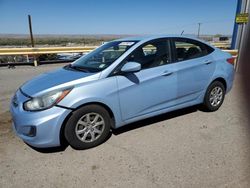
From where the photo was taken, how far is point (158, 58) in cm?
374

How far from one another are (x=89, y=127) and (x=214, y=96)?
9.10ft

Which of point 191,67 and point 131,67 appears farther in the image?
point 191,67

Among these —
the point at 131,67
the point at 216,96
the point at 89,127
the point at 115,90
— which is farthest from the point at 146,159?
the point at 216,96

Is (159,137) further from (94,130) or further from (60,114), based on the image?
(60,114)

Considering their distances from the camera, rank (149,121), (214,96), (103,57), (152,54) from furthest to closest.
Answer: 1. (214,96)
2. (149,121)
3. (103,57)
4. (152,54)

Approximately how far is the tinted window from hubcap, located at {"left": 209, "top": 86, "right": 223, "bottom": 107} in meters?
1.39

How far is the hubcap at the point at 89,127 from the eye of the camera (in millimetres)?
3117

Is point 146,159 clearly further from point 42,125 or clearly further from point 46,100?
point 46,100

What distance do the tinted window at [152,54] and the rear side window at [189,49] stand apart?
219mm

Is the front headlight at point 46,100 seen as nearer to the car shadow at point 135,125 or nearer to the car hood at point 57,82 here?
the car hood at point 57,82

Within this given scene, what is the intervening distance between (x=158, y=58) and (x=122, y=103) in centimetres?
106

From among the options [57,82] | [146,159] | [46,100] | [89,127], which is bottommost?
[146,159]

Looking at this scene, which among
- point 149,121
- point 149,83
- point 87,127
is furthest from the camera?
point 149,121

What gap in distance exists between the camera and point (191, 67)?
397 cm
